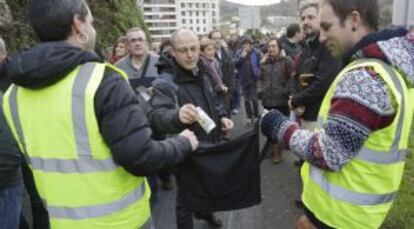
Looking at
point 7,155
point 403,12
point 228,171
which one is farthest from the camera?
point 403,12

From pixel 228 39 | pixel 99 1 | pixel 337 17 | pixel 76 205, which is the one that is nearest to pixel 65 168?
pixel 76 205


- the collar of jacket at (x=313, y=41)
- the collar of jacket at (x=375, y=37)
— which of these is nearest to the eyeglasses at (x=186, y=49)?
the collar of jacket at (x=313, y=41)

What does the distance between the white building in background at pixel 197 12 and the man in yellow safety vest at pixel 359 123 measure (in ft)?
443

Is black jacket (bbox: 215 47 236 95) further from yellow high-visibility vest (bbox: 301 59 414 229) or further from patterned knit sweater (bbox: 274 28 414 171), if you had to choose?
patterned knit sweater (bbox: 274 28 414 171)

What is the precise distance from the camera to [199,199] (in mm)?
2871

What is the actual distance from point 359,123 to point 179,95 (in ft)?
7.17

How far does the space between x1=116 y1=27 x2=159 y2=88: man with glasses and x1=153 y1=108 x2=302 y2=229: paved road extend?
5.39ft

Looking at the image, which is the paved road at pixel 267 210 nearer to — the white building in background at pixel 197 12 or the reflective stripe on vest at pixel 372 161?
the reflective stripe on vest at pixel 372 161

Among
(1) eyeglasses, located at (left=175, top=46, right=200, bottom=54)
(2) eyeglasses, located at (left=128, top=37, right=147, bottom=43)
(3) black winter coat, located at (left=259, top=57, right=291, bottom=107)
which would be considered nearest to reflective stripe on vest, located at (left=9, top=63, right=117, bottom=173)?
(1) eyeglasses, located at (left=175, top=46, right=200, bottom=54)

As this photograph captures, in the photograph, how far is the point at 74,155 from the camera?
6.45 ft

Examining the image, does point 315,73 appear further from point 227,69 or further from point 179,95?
point 227,69

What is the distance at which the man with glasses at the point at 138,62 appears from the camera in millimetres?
5578

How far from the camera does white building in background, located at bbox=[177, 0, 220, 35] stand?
13612cm

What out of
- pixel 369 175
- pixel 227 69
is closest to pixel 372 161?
pixel 369 175
